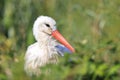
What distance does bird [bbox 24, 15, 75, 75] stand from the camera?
5410 millimetres

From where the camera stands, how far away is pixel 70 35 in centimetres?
864

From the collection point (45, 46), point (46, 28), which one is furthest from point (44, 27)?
point (45, 46)

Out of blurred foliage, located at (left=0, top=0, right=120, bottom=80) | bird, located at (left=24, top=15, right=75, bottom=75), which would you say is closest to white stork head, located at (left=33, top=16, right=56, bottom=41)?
bird, located at (left=24, top=15, right=75, bottom=75)

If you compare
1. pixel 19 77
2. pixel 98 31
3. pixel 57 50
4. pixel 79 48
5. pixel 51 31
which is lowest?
pixel 19 77

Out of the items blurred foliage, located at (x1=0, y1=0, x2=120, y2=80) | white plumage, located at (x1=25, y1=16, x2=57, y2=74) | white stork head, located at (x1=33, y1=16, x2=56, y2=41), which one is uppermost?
blurred foliage, located at (x1=0, y1=0, x2=120, y2=80)

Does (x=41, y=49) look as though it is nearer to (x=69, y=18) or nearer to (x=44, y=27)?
(x=44, y=27)

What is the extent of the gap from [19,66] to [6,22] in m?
6.11

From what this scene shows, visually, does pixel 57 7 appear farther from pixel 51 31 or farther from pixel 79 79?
pixel 79 79

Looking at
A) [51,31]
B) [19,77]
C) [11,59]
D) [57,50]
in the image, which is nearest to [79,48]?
[11,59]

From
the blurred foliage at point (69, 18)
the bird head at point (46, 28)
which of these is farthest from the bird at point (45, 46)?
the blurred foliage at point (69, 18)

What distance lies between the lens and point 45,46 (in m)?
5.86

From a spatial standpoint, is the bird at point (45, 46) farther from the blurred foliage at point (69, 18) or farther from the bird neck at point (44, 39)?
the blurred foliage at point (69, 18)

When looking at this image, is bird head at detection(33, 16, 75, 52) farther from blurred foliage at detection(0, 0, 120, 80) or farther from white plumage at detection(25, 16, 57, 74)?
blurred foliage at detection(0, 0, 120, 80)

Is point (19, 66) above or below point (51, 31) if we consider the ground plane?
below
